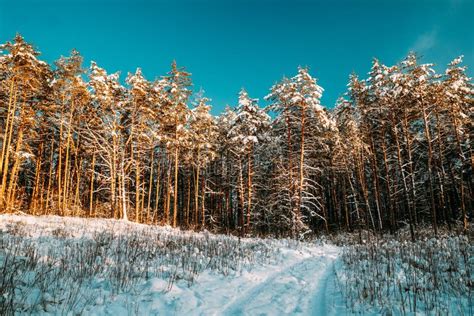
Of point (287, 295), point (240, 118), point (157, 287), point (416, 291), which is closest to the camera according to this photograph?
point (416, 291)

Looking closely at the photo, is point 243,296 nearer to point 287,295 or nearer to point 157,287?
point 287,295

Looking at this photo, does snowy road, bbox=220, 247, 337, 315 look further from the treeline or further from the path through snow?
the treeline

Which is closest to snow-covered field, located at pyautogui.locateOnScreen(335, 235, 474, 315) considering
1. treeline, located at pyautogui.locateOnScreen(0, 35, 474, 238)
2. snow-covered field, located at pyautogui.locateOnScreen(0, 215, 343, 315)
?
snow-covered field, located at pyautogui.locateOnScreen(0, 215, 343, 315)

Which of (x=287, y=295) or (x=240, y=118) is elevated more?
(x=240, y=118)

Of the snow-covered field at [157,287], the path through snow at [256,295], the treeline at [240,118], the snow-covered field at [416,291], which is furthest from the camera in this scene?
the treeline at [240,118]

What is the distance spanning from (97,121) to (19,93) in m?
5.35

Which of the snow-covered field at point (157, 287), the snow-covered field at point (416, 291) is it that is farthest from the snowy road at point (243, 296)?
the snow-covered field at point (416, 291)

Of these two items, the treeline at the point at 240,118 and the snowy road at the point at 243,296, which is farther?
the treeline at the point at 240,118

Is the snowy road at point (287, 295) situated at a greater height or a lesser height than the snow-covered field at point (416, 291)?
lesser

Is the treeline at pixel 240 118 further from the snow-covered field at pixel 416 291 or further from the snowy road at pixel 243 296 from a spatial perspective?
the snowy road at pixel 243 296

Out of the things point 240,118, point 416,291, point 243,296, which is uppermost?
point 240,118

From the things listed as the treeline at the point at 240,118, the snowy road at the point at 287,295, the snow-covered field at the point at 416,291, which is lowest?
the snowy road at the point at 287,295

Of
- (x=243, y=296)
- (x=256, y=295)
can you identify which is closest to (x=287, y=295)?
(x=256, y=295)

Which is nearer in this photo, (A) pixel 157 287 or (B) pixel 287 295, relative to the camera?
(A) pixel 157 287
